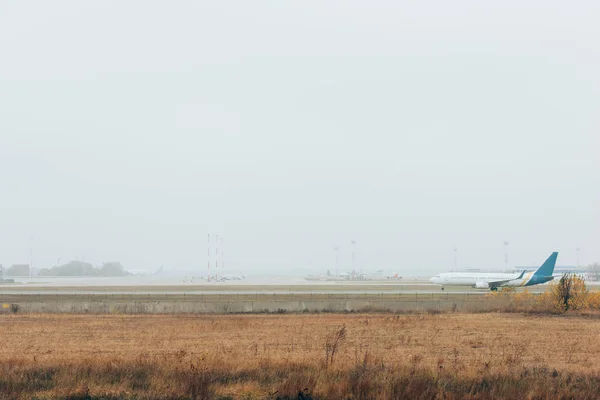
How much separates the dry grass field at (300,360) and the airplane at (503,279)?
5503 cm

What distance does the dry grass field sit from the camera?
16391 millimetres

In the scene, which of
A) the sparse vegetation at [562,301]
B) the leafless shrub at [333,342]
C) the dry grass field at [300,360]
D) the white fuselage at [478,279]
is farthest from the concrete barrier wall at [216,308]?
the white fuselage at [478,279]

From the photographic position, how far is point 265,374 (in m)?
18.1

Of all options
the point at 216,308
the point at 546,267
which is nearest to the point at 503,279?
the point at 546,267

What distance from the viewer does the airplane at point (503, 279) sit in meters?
89.5

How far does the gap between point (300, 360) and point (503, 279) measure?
76758mm

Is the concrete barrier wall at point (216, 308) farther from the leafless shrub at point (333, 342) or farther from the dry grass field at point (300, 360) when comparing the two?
the leafless shrub at point (333, 342)

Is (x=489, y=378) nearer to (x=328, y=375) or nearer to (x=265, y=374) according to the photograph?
(x=328, y=375)

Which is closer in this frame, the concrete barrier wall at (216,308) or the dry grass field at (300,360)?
the dry grass field at (300,360)

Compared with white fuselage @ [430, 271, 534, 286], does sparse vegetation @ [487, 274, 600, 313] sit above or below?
above

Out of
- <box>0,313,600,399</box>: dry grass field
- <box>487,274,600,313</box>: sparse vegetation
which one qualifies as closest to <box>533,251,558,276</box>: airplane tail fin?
<box>487,274,600,313</box>: sparse vegetation

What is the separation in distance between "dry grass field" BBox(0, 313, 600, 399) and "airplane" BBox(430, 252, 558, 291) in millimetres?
55030

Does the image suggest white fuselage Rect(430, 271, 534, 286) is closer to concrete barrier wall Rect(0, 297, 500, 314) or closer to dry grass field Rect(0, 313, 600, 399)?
concrete barrier wall Rect(0, 297, 500, 314)

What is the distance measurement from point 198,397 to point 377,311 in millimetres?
31799
